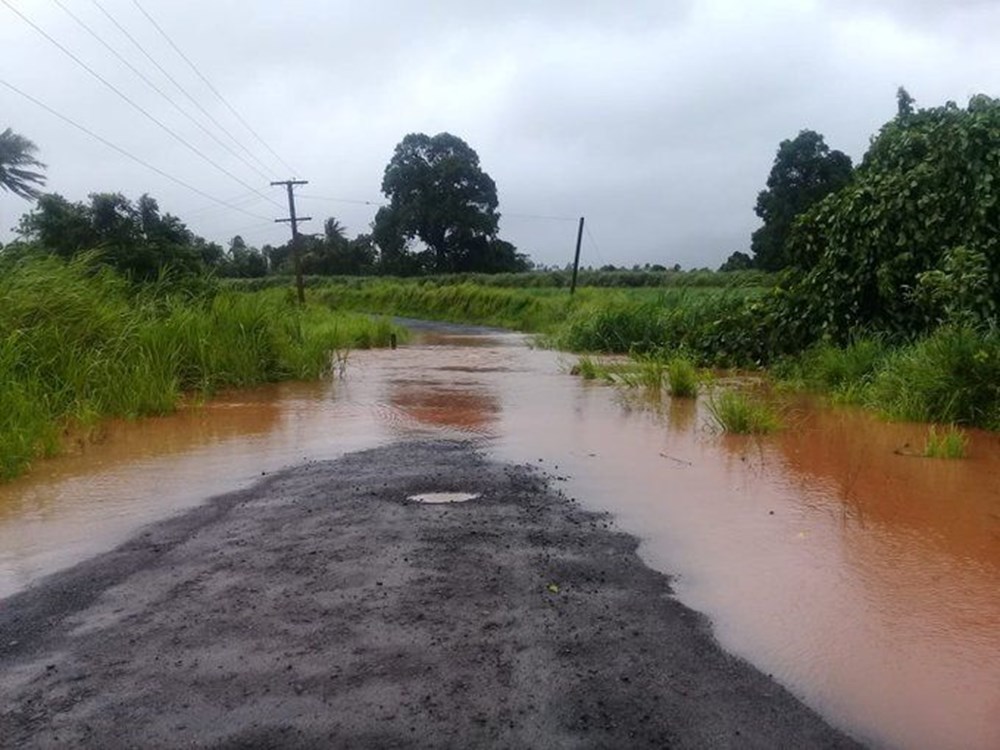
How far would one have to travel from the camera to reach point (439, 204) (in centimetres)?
5659

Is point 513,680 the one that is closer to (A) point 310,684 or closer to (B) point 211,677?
(A) point 310,684

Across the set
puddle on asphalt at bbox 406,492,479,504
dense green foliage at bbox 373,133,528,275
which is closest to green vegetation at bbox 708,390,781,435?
puddle on asphalt at bbox 406,492,479,504

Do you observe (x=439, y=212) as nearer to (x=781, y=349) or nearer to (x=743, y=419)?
(x=781, y=349)

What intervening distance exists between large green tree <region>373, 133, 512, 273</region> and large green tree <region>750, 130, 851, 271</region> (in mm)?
19875

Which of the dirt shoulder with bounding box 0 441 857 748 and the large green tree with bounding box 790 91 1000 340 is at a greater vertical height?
the large green tree with bounding box 790 91 1000 340

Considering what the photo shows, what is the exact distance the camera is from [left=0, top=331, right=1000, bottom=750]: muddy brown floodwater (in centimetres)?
338

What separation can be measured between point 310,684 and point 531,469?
365 centimetres

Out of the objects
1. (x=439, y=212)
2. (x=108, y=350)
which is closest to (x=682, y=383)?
(x=108, y=350)

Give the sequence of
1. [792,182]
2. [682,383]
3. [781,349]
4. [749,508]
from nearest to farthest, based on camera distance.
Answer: [749,508], [682,383], [781,349], [792,182]

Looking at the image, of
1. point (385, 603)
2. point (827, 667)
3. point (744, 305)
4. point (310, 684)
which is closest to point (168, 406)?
point (385, 603)

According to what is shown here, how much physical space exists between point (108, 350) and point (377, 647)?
7510 millimetres

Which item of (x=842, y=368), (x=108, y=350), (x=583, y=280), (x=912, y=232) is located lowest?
(x=583, y=280)

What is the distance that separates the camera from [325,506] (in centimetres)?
535

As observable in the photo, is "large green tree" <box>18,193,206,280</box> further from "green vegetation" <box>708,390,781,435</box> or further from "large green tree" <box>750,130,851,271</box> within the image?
"large green tree" <box>750,130,851,271</box>
